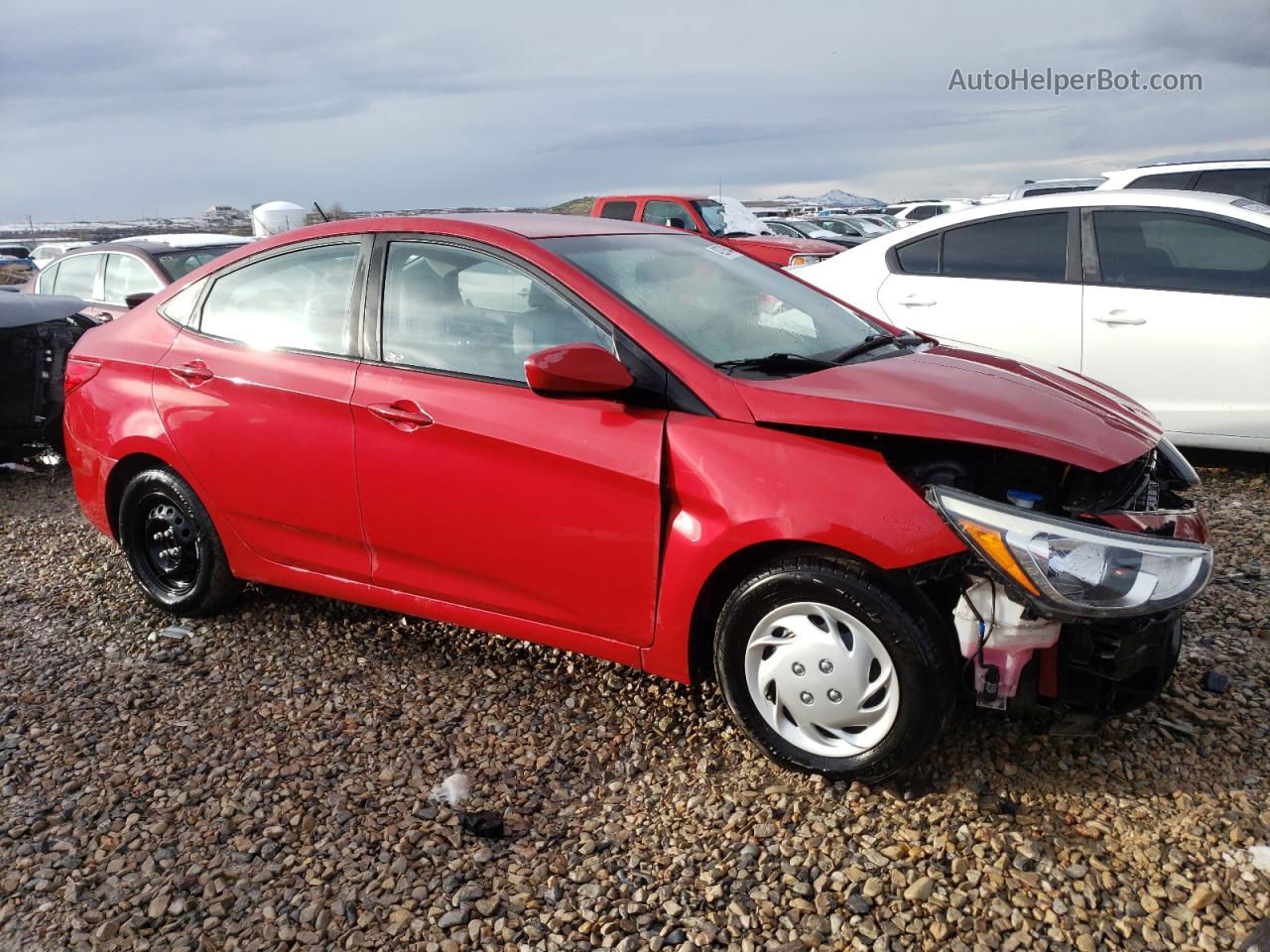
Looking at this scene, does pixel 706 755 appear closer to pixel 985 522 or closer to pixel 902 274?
pixel 985 522

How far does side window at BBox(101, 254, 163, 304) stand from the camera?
344 inches

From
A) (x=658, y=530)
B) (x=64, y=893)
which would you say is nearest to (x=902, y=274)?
(x=658, y=530)

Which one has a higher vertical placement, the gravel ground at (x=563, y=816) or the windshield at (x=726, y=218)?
the windshield at (x=726, y=218)

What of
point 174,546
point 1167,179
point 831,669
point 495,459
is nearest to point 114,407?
point 174,546

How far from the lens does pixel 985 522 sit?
2625 millimetres

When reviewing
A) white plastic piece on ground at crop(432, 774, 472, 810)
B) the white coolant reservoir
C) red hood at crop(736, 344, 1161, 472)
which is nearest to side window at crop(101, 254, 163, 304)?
white plastic piece on ground at crop(432, 774, 472, 810)

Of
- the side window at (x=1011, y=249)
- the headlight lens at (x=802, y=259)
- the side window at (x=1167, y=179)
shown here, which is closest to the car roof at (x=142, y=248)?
the headlight lens at (x=802, y=259)

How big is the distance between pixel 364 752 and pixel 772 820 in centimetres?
132

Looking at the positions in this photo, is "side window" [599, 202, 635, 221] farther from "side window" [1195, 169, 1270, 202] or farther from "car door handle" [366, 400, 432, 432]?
Result: "car door handle" [366, 400, 432, 432]

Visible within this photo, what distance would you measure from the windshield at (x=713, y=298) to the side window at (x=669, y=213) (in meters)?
10.6

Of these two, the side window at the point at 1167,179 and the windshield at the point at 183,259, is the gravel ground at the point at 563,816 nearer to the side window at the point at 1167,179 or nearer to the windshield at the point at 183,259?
the windshield at the point at 183,259

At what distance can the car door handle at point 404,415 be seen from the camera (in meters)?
3.39

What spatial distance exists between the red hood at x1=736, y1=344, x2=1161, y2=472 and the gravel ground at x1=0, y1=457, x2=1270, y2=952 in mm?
945

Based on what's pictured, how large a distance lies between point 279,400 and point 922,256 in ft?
13.7
